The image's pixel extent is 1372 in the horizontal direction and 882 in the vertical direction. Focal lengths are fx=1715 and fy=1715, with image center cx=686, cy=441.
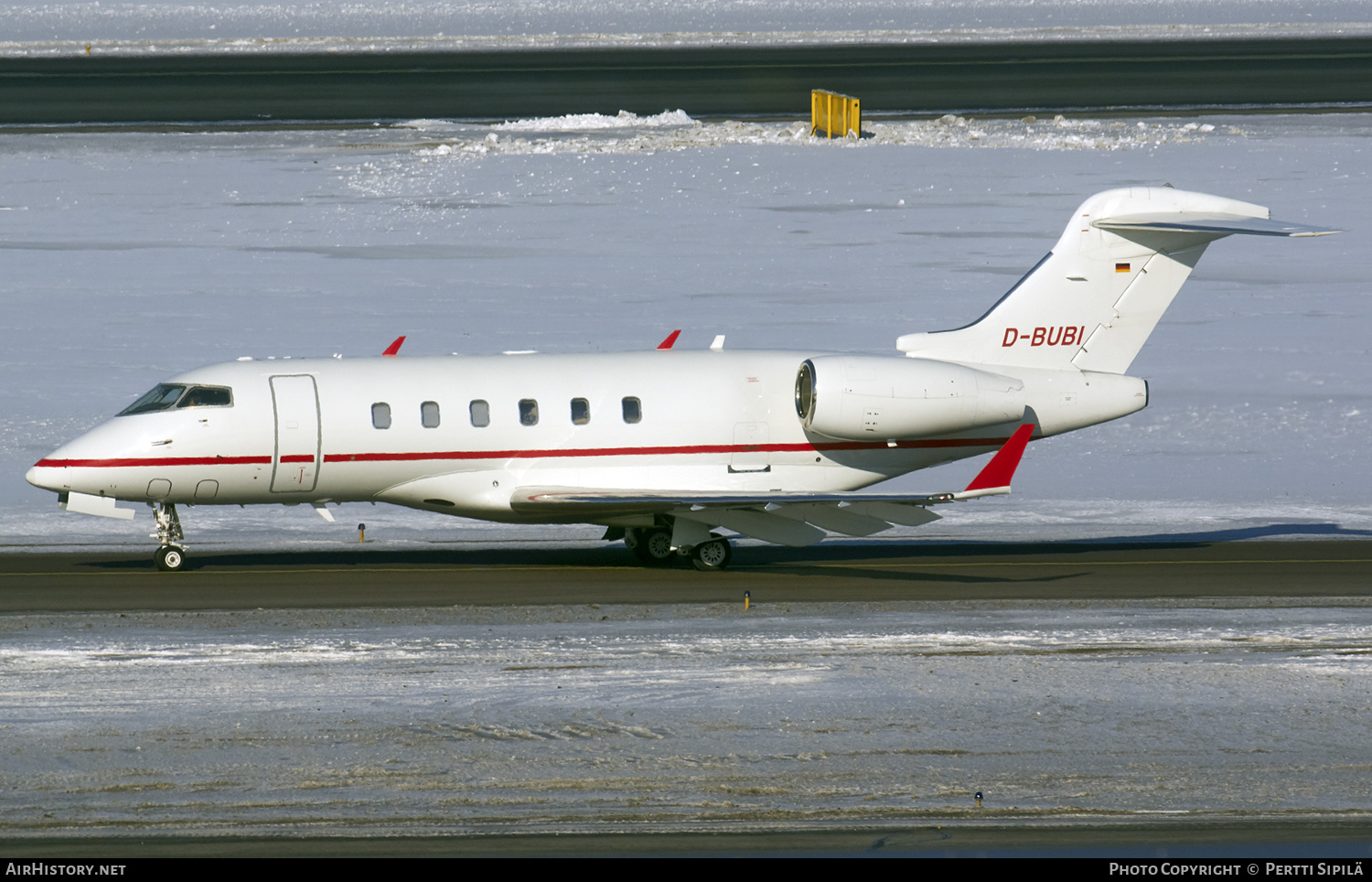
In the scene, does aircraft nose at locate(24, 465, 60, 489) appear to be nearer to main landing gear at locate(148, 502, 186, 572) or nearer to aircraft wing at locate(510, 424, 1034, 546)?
main landing gear at locate(148, 502, 186, 572)

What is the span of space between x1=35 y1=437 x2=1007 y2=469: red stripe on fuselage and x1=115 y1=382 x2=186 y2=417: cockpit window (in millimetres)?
743

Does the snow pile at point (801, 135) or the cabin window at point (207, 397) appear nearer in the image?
the cabin window at point (207, 397)

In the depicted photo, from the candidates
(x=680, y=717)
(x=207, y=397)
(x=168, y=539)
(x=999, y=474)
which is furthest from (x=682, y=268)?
(x=680, y=717)

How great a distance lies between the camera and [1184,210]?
23.3 m

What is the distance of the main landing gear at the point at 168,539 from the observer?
21750 mm

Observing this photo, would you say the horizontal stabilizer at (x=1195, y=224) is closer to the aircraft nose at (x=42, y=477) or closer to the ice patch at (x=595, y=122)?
the aircraft nose at (x=42, y=477)

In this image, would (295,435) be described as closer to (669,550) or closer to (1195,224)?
(669,550)

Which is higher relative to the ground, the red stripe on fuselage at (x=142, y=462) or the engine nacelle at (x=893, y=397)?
the engine nacelle at (x=893, y=397)

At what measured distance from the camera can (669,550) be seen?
22781mm

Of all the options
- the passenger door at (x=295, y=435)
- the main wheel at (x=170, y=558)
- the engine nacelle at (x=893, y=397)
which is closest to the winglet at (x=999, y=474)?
the engine nacelle at (x=893, y=397)

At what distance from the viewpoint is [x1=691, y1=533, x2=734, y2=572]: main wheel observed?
22.3 m

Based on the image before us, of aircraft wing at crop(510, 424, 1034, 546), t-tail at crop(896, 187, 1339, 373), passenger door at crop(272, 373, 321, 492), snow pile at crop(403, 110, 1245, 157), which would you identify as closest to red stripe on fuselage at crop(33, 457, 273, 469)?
passenger door at crop(272, 373, 321, 492)

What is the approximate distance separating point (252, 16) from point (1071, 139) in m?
83.8

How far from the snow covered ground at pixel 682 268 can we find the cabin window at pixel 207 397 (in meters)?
3.17
